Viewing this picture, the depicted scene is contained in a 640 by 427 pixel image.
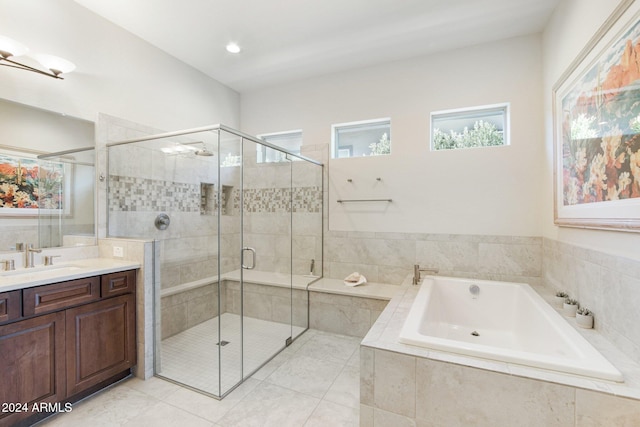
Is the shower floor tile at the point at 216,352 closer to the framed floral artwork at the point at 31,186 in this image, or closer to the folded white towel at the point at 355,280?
the folded white towel at the point at 355,280

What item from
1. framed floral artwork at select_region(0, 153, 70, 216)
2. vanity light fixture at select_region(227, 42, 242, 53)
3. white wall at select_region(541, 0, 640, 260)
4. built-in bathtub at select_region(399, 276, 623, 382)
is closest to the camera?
built-in bathtub at select_region(399, 276, 623, 382)

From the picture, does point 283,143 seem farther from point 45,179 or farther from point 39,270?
point 39,270

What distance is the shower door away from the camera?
2.67 meters

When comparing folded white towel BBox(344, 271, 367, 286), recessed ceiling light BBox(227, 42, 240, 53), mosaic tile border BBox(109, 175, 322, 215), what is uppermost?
recessed ceiling light BBox(227, 42, 240, 53)

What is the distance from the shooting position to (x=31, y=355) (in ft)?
5.48

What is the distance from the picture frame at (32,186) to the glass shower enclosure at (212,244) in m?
0.32

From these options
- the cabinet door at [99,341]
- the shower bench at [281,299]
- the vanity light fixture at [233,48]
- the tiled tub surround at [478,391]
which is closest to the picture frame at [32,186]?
the cabinet door at [99,341]

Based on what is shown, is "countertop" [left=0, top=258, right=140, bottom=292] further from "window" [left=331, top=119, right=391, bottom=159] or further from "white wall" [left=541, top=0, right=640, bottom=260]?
"white wall" [left=541, top=0, right=640, bottom=260]

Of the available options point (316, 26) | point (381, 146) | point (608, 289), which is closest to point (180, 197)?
point (316, 26)

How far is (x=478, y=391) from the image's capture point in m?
1.36

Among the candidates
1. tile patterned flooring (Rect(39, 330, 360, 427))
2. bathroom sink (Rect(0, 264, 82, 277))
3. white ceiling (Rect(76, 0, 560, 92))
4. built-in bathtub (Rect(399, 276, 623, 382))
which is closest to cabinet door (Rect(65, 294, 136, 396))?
tile patterned flooring (Rect(39, 330, 360, 427))

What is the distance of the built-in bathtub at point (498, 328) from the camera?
1.36 m

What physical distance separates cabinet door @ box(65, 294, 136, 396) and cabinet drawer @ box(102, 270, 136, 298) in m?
0.05

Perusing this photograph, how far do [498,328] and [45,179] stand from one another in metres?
3.82
